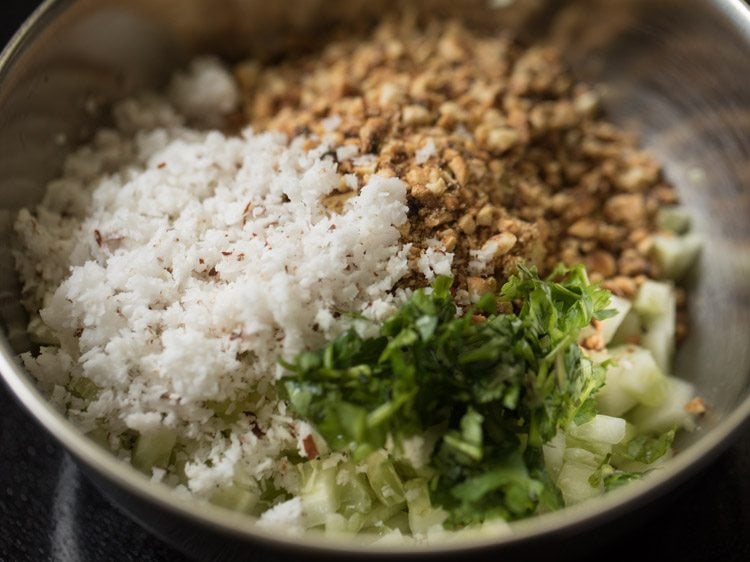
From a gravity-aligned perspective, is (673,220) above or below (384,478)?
above

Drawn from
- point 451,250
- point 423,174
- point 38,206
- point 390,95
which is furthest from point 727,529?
point 38,206

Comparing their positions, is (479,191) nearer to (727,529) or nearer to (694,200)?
(694,200)

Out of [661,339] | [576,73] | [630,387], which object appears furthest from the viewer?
[576,73]

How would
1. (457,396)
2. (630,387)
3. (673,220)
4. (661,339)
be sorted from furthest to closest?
(673,220), (661,339), (630,387), (457,396)

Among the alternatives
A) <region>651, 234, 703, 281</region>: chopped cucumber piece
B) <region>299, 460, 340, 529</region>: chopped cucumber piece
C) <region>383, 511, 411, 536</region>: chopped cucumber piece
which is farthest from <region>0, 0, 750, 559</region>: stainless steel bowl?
<region>383, 511, 411, 536</region>: chopped cucumber piece

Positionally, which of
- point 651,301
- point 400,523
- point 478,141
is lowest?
point 400,523

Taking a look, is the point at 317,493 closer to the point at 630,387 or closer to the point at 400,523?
the point at 400,523

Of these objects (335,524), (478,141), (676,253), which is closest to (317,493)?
(335,524)
